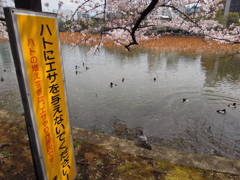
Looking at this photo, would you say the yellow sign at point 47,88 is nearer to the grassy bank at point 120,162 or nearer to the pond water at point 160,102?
the grassy bank at point 120,162

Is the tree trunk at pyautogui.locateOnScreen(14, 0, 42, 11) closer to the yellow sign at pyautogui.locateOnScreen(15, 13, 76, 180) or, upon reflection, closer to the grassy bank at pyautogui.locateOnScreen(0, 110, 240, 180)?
the yellow sign at pyautogui.locateOnScreen(15, 13, 76, 180)

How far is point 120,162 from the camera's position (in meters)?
3.90

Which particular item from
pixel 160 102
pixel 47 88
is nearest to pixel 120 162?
pixel 47 88

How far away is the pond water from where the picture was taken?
878 centimetres

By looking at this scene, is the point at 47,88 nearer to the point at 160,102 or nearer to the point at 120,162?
the point at 120,162

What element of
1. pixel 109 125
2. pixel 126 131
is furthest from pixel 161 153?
pixel 109 125

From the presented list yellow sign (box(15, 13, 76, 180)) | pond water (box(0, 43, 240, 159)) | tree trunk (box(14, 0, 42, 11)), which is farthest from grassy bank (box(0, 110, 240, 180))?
pond water (box(0, 43, 240, 159))

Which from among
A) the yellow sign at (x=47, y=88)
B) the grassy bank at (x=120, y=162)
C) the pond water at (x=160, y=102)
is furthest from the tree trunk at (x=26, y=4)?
the pond water at (x=160, y=102)

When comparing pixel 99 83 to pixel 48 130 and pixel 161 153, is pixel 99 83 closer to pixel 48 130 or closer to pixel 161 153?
pixel 161 153

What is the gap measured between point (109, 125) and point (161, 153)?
5402 mm

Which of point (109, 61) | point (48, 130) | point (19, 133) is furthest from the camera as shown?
point (109, 61)

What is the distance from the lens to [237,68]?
19.6 metres

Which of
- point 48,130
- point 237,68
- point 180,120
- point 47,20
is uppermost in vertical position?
point 47,20

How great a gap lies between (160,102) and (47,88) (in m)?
10.8
